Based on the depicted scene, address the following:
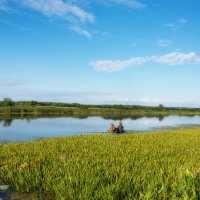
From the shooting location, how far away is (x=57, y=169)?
9.73 m

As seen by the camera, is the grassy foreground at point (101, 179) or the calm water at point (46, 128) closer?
the grassy foreground at point (101, 179)

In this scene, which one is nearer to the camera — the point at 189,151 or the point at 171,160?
the point at 171,160

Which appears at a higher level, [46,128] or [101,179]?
[101,179]

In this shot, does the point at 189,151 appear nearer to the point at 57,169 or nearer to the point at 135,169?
the point at 135,169

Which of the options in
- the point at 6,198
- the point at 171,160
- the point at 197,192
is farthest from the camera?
the point at 171,160

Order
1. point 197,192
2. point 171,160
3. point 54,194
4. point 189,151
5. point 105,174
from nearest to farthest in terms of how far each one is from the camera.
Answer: point 197,192 < point 54,194 < point 105,174 < point 171,160 < point 189,151

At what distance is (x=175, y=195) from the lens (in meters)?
7.09

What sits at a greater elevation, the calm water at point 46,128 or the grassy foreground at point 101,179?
the grassy foreground at point 101,179

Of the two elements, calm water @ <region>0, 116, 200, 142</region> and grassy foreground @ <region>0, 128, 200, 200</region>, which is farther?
calm water @ <region>0, 116, 200, 142</region>

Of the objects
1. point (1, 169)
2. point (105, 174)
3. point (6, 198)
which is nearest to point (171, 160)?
point (105, 174)

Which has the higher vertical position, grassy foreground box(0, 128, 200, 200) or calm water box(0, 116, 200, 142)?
grassy foreground box(0, 128, 200, 200)

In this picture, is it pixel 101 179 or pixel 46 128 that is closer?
pixel 101 179

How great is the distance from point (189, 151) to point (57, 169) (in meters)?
7.78

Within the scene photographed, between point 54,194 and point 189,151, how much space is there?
353 inches
